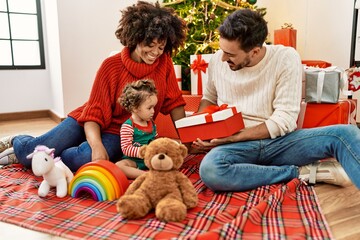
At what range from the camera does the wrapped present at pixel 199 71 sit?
79.4 inches

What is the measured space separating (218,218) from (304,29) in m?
2.40

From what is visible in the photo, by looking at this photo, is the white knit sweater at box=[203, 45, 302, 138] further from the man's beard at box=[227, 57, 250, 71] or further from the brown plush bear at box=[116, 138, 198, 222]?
the brown plush bear at box=[116, 138, 198, 222]

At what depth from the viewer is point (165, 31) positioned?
1342 millimetres

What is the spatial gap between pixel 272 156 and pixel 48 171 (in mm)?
845

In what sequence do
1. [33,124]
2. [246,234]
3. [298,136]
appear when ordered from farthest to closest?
[33,124], [298,136], [246,234]

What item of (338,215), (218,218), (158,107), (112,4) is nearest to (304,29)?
(112,4)

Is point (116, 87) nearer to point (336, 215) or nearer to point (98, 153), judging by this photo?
point (98, 153)

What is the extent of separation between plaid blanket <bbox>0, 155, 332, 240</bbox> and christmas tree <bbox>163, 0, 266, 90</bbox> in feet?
4.58

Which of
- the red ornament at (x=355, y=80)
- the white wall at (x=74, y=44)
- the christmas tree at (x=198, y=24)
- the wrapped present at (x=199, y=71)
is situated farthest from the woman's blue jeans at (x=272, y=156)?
the white wall at (x=74, y=44)

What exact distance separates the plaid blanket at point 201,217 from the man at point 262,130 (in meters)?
0.07

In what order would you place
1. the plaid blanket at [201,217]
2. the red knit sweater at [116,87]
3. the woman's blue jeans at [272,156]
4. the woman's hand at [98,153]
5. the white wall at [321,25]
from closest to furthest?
1. the plaid blanket at [201,217]
2. the woman's blue jeans at [272,156]
3. the woman's hand at [98,153]
4. the red knit sweater at [116,87]
5. the white wall at [321,25]

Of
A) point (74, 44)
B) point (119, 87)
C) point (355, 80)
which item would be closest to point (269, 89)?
point (119, 87)

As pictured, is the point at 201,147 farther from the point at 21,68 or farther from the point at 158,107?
the point at 21,68

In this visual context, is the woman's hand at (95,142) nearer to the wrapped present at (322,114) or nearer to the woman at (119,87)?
the woman at (119,87)
